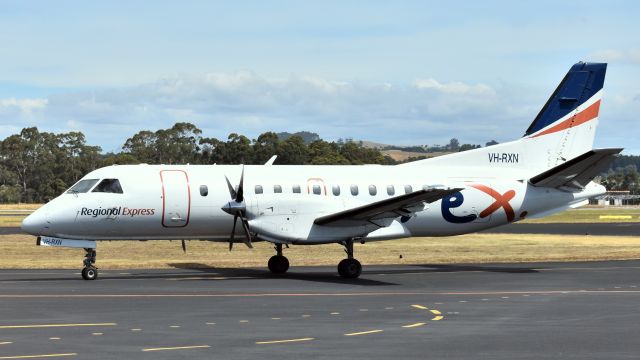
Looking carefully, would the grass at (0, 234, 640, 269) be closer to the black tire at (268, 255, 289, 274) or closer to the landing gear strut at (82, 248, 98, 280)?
the black tire at (268, 255, 289, 274)

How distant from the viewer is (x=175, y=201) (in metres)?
30.4

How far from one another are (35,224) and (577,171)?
19.1 metres

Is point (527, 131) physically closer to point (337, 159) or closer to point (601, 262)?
point (601, 262)

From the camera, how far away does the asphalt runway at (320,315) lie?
49.6ft

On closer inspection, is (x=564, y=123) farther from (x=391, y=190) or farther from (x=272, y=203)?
(x=272, y=203)

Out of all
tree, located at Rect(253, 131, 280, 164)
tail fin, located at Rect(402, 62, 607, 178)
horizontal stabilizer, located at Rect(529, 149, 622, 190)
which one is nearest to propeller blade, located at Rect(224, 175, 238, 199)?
horizontal stabilizer, located at Rect(529, 149, 622, 190)

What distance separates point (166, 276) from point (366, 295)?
930cm

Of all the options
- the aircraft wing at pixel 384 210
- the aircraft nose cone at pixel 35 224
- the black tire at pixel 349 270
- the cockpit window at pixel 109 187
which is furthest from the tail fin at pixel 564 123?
the aircraft nose cone at pixel 35 224

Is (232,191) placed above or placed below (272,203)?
above

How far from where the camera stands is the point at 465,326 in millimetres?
18219

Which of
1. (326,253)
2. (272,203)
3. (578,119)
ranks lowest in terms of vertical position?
(326,253)

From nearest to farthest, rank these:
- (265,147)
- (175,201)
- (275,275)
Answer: (175,201) → (275,275) → (265,147)

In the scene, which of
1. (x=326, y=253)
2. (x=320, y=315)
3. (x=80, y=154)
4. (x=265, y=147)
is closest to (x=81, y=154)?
(x=80, y=154)

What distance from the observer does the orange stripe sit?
36.2 meters
